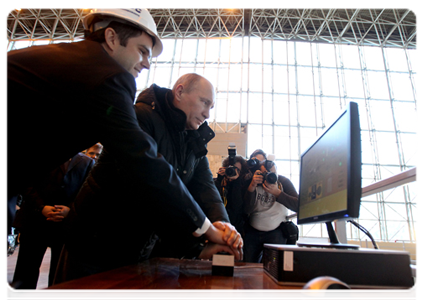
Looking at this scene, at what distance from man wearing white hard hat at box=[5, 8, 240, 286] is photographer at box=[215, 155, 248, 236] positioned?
112 cm

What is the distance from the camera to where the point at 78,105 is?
22.5 inches

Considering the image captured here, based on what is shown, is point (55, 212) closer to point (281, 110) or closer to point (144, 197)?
point (144, 197)

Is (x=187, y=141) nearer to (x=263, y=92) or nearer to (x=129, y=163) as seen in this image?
(x=129, y=163)

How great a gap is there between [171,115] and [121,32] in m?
0.40

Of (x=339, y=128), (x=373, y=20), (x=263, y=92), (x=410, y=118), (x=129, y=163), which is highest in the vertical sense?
(x=373, y=20)

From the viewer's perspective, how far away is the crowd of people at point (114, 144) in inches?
21.4

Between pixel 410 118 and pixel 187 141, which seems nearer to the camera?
pixel 187 141

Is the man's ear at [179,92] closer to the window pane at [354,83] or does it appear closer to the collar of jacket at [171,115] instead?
the collar of jacket at [171,115]

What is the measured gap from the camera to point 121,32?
78 centimetres

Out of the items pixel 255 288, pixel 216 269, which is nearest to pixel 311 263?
pixel 255 288

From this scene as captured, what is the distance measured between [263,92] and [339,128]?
8862 millimetres

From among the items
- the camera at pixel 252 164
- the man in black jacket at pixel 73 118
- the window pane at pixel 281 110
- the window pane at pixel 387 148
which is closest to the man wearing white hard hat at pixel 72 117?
the man in black jacket at pixel 73 118

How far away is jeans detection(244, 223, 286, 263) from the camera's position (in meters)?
1.76

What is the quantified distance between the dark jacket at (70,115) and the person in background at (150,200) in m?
0.05
